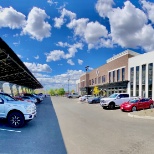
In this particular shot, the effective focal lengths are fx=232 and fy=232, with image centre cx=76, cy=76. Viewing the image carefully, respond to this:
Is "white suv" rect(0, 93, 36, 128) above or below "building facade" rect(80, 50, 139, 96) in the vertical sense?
below

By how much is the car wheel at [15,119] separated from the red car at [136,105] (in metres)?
14.5

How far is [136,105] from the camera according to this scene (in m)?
25.3

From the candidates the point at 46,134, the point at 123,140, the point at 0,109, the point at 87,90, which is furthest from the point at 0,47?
the point at 87,90

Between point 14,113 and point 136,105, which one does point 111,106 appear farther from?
point 14,113

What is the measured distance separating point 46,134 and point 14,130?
193 centimetres

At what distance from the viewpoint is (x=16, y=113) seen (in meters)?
12.8

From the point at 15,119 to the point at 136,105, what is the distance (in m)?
16.0

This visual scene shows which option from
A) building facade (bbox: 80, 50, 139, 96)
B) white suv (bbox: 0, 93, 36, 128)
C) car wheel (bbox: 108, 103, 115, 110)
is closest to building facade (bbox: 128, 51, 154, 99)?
building facade (bbox: 80, 50, 139, 96)

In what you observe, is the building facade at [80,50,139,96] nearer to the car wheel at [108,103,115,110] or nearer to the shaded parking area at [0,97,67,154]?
the car wheel at [108,103,115,110]

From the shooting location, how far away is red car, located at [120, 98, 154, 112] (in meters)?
24.7

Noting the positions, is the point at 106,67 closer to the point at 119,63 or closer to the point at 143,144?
the point at 119,63

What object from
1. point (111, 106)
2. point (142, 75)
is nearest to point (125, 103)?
point (111, 106)

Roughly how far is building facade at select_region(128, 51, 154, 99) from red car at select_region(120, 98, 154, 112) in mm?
11035

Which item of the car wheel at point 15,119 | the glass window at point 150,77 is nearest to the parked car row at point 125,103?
the glass window at point 150,77
